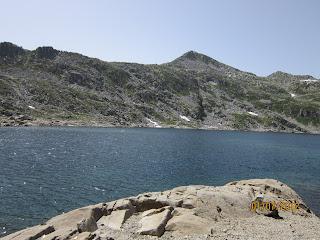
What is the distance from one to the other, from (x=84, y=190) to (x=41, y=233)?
27755mm

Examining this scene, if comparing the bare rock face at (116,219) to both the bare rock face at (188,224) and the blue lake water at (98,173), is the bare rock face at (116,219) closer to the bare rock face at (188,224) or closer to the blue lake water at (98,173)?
the bare rock face at (188,224)

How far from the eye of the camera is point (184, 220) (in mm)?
32562

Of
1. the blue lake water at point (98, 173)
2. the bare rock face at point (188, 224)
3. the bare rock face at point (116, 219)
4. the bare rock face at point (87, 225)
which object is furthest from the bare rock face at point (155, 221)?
the blue lake water at point (98, 173)

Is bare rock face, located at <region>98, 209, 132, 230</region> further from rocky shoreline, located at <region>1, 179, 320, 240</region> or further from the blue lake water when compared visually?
the blue lake water

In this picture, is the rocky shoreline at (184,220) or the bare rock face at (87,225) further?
the rocky shoreline at (184,220)

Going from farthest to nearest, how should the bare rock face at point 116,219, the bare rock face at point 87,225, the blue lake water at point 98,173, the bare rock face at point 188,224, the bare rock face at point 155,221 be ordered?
the blue lake water at point 98,173 < the bare rock face at point 116,219 < the bare rock face at point 188,224 < the bare rock face at point 155,221 < the bare rock face at point 87,225

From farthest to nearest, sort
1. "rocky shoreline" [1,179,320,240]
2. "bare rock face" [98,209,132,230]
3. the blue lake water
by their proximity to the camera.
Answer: the blue lake water, "bare rock face" [98,209,132,230], "rocky shoreline" [1,179,320,240]

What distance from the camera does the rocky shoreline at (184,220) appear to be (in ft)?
99.2

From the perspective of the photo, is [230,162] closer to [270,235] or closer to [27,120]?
[270,235]

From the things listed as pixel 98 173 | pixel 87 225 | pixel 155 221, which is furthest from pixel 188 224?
pixel 98 173

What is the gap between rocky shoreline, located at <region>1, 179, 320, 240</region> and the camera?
3025 centimetres

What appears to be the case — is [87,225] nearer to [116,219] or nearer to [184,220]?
[116,219]

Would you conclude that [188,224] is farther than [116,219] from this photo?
No

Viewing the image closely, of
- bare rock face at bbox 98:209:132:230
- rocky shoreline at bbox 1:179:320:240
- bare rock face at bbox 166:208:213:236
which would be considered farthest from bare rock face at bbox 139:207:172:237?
bare rock face at bbox 98:209:132:230
